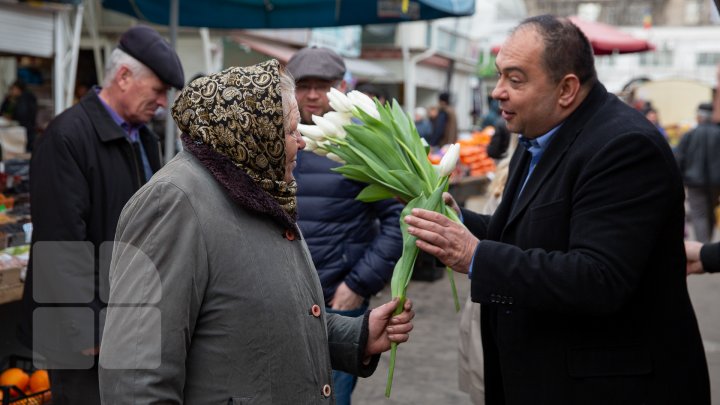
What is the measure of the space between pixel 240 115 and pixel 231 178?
16 cm

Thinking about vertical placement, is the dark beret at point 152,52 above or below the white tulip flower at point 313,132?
above

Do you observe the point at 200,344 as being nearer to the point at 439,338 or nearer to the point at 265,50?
the point at 439,338

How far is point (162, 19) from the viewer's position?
6.50 meters

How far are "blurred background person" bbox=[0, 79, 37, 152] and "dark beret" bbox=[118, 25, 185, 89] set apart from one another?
9.21 meters

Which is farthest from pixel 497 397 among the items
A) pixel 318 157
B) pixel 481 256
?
pixel 318 157

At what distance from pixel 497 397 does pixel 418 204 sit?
2.50ft

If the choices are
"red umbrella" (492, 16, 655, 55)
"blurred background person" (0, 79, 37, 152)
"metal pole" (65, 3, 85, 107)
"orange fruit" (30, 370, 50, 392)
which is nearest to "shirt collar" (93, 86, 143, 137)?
"orange fruit" (30, 370, 50, 392)

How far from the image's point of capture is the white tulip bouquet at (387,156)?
250 cm

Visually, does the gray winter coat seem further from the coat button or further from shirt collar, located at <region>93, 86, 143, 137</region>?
shirt collar, located at <region>93, 86, 143, 137</region>

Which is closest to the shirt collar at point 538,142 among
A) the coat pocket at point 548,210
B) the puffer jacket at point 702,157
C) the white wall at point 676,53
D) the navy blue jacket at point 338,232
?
the coat pocket at point 548,210

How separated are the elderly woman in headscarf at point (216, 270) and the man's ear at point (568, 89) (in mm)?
885

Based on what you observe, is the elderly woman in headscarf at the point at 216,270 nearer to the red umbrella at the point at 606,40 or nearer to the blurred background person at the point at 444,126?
the red umbrella at the point at 606,40

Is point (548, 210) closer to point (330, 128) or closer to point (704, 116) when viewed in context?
point (330, 128)

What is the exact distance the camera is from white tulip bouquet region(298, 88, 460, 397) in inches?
98.6
